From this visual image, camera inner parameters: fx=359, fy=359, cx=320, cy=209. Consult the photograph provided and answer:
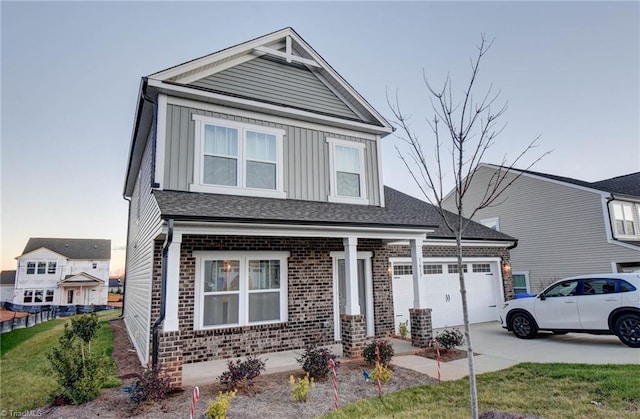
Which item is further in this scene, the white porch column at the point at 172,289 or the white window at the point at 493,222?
the white window at the point at 493,222

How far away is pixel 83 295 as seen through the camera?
39531 mm

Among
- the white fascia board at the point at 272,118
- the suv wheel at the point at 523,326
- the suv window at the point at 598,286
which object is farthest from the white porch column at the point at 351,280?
the suv window at the point at 598,286

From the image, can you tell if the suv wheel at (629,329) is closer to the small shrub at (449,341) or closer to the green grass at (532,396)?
the green grass at (532,396)

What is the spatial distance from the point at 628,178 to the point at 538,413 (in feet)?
77.6

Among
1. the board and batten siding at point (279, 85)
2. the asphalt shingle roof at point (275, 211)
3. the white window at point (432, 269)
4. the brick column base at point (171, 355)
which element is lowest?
the brick column base at point (171, 355)

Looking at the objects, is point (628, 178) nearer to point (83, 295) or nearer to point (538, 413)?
point (538, 413)

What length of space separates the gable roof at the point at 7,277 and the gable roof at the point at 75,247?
291 inches

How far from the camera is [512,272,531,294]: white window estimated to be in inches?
729

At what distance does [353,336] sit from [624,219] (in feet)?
54.4

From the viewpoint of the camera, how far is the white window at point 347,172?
32.9 feet

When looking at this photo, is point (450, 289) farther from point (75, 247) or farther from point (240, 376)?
point (75, 247)

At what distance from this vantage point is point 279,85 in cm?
984

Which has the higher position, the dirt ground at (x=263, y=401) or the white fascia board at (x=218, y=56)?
the white fascia board at (x=218, y=56)

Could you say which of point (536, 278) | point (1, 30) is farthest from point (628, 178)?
point (1, 30)
